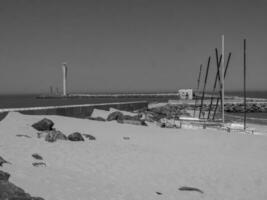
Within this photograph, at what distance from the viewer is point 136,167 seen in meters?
10.9

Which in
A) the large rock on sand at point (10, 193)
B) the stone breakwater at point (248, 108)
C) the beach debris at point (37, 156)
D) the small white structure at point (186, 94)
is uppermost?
the large rock on sand at point (10, 193)

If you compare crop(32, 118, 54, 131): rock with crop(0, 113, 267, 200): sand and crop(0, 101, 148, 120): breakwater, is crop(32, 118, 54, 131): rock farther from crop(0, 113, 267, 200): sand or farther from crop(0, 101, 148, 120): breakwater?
crop(0, 101, 148, 120): breakwater

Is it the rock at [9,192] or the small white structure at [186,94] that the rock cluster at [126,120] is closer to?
the rock at [9,192]

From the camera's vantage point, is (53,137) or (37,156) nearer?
(37,156)

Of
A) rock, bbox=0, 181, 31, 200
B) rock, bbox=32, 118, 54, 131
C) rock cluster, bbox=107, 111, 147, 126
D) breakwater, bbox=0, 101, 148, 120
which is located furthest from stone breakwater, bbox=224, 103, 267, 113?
rock, bbox=0, 181, 31, 200

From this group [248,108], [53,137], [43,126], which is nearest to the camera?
[53,137]

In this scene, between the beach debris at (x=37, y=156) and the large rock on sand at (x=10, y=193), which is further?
the beach debris at (x=37, y=156)

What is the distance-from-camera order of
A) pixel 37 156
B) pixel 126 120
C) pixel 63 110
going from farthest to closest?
pixel 63 110 < pixel 126 120 < pixel 37 156

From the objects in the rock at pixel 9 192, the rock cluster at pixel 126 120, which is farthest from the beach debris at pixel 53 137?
the rock cluster at pixel 126 120

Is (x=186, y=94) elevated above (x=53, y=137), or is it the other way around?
(x=53, y=137)

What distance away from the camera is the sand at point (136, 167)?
7.98m

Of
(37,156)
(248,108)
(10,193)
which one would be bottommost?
(248,108)

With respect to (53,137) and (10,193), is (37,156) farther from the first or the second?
(10,193)

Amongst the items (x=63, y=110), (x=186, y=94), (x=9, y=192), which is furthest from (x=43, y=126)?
(x=186, y=94)
